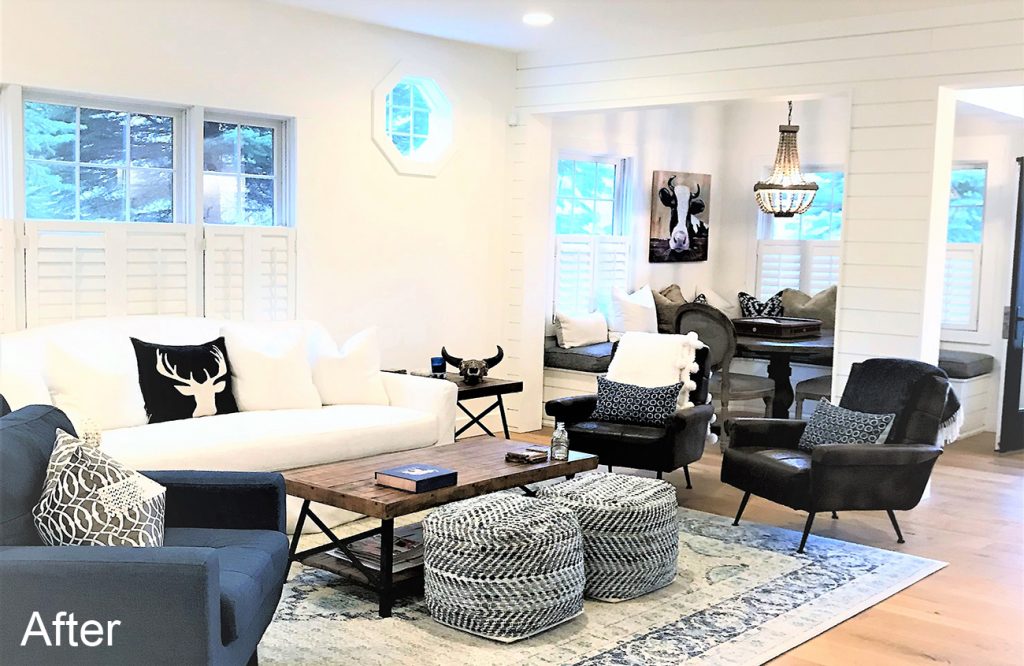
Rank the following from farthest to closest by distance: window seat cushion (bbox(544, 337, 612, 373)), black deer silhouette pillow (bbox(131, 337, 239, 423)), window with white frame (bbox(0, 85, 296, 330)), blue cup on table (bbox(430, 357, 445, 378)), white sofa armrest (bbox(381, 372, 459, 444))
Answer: window seat cushion (bbox(544, 337, 612, 373)), blue cup on table (bbox(430, 357, 445, 378)), white sofa armrest (bbox(381, 372, 459, 444)), window with white frame (bbox(0, 85, 296, 330)), black deer silhouette pillow (bbox(131, 337, 239, 423))

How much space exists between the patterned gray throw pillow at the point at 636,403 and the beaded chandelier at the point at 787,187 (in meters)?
2.37

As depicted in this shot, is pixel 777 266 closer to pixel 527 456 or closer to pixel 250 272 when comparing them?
pixel 250 272

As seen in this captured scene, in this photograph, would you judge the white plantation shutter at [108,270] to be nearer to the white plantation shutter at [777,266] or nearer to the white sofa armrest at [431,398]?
the white sofa armrest at [431,398]

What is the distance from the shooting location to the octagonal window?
Result: 672 cm

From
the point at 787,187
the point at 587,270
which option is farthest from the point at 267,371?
the point at 787,187

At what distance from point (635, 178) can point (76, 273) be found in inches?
181

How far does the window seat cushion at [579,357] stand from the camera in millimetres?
7297

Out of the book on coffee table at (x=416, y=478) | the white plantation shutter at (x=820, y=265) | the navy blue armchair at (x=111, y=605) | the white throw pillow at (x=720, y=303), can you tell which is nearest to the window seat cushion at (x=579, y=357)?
the white throw pillow at (x=720, y=303)

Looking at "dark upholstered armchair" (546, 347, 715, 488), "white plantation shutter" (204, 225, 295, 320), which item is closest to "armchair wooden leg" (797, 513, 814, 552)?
"dark upholstered armchair" (546, 347, 715, 488)

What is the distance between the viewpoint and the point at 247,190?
6000mm

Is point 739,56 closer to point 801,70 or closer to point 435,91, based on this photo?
point 801,70

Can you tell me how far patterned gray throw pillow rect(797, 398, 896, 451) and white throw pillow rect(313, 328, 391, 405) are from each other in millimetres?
2180

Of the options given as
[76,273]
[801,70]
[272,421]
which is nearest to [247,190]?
[76,273]

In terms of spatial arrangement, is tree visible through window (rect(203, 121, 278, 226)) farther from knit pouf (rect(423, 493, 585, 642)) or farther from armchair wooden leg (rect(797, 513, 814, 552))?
armchair wooden leg (rect(797, 513, 814, 552))
